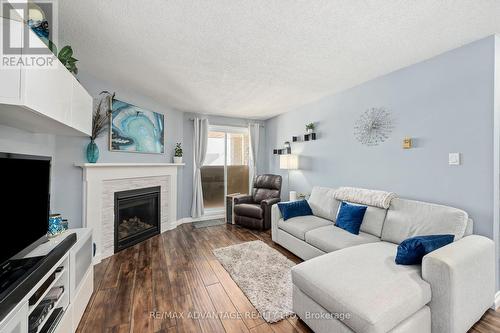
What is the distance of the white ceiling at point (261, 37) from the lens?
150cm

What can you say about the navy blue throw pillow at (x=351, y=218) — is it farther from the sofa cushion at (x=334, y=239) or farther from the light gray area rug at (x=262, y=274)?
the light gray area rug at (x=262, y=274)

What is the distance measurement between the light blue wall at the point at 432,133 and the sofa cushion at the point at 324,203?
0.30m

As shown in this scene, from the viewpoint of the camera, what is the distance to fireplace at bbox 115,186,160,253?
9.90ft

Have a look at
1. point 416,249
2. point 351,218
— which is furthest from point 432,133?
point 416,249

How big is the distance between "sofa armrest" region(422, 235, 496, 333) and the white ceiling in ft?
6.06

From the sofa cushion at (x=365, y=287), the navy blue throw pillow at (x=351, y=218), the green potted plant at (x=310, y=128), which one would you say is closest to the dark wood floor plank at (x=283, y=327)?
the sofa cushion at (x=365, y=287)

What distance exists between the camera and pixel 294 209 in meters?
3.14

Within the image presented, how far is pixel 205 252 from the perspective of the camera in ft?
9.69

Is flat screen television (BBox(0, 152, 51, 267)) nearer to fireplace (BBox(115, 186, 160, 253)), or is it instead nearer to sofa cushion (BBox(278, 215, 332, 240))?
fireplace (BBox(115, 186, 160, 253))

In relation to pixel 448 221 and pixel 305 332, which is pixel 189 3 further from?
pixel 448 221

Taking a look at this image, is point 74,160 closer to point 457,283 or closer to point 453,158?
point 457,283

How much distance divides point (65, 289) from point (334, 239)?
97.5 inches

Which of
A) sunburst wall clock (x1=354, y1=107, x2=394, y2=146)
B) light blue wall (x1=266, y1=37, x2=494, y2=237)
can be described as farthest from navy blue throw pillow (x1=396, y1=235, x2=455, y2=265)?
sunburst wall clock (x1=354, y1=107, x2=394, y2=146)

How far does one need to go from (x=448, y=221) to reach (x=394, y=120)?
132 cm
